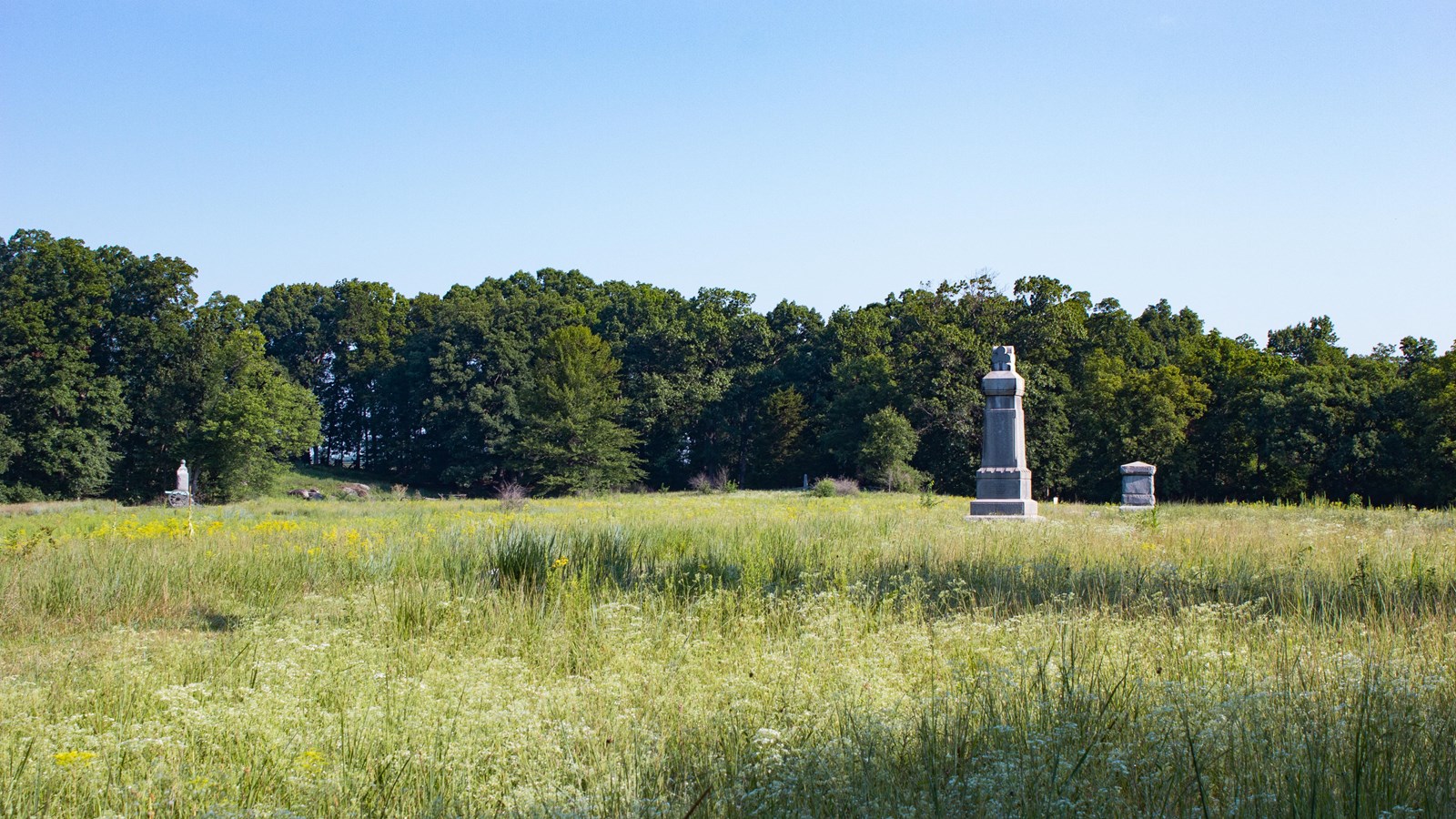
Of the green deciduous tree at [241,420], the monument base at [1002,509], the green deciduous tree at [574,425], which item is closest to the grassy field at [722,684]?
the monument base at [1002,509]

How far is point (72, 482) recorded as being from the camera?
141ft

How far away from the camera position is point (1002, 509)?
56.8 feet

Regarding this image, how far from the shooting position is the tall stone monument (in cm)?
1788

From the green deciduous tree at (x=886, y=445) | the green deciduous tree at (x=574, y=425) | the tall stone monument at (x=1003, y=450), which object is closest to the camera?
the tall stone monument at (x=1003, y=450)

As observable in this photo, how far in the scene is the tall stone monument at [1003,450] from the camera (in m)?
17.9

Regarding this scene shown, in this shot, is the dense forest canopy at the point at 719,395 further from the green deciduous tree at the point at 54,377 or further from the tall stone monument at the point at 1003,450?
the tall stone monument at the point at 1003,450

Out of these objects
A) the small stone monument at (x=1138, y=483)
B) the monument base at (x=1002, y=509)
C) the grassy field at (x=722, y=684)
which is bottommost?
the grassy field at (x=722, y=684)

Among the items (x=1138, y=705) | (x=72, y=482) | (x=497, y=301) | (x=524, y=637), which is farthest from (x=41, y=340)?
(x=1138, y=705)

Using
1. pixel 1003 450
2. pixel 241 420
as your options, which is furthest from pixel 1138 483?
pixel 241 420

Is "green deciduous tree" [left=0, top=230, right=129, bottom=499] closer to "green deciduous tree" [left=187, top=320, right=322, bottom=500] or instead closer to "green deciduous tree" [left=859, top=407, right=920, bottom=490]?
"green deciduous tree" [left=187, top=320, right=322, bottom=500]

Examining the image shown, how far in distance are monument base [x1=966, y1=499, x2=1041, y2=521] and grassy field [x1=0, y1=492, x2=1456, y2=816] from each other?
7.87 meters

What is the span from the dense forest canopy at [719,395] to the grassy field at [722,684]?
3194 centimetres

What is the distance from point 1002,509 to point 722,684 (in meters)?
13.6

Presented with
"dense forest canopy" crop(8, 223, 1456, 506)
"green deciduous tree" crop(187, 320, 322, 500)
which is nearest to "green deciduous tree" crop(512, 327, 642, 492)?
"dense forest canopy" crop(8, 223, 1456, 506)
